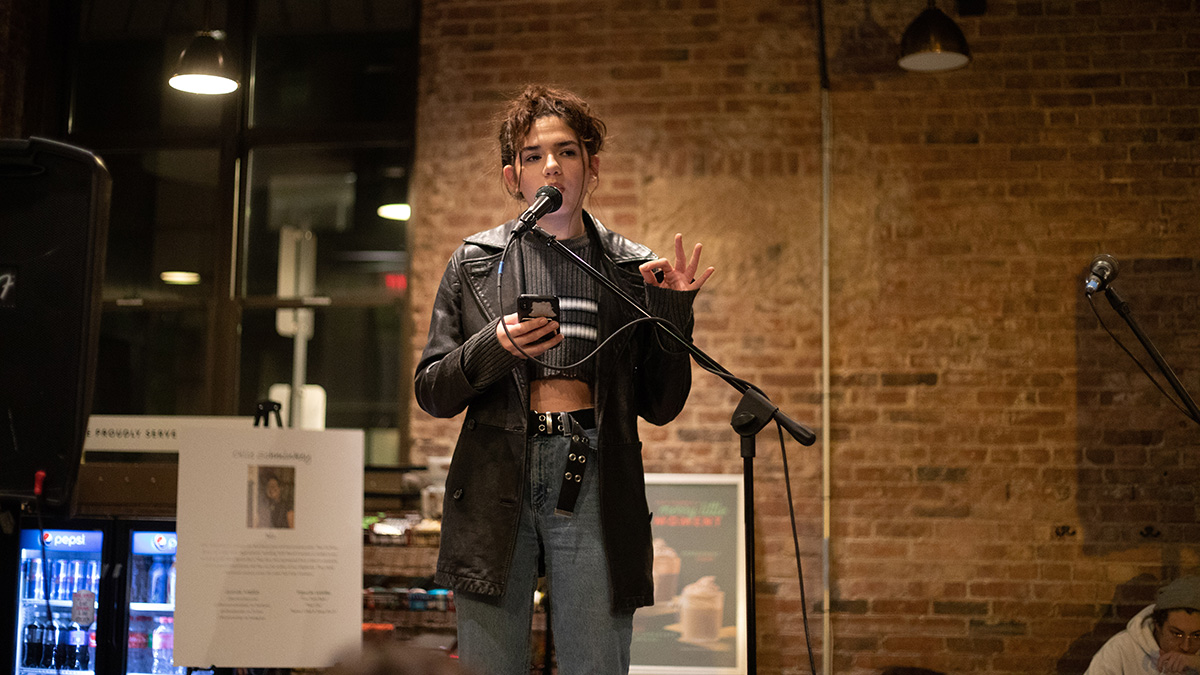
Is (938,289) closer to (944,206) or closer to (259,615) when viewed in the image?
(944,206)

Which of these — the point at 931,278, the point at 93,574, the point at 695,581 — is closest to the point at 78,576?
the point at 93,574

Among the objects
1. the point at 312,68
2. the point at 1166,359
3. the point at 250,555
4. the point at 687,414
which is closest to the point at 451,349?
the point at 250,555

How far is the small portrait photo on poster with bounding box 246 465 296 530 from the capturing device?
2.86 m

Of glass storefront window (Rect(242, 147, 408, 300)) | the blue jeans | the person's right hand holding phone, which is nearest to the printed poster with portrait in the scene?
glass storefront window (Rect(242, 147, 408, 300))

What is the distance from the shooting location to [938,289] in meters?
3.86

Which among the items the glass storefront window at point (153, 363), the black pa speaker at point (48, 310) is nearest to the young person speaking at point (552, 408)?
the black pa speaker at point (48, 310)

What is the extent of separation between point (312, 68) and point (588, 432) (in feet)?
10.6

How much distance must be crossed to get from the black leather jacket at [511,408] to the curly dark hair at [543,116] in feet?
0.55

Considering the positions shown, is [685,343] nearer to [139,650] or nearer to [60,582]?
[139,650]

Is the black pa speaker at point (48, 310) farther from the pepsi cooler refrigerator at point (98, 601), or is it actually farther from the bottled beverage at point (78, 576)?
the bottled beverage at point (78, 576)

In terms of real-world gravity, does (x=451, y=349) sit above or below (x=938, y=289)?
below

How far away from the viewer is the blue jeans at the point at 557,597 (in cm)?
189

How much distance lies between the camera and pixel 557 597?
192 cm

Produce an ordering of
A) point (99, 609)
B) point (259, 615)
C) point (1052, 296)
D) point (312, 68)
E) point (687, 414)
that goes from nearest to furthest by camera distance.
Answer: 1. point (259, 615)
2. point (99, 609)
3. point (1052, 296)
4. point (687, 414)
5. point (312, 68)
